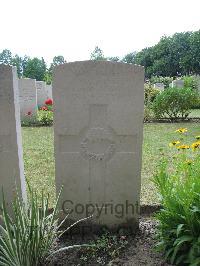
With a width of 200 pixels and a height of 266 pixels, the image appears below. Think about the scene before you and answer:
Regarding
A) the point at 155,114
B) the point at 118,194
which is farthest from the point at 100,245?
the point at 155,114

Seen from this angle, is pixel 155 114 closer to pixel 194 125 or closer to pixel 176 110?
pixel 176 110

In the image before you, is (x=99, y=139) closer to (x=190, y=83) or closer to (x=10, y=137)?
(x=10, y=137)

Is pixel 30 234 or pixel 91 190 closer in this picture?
pixel 30 234

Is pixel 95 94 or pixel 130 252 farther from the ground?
pixel 95 94

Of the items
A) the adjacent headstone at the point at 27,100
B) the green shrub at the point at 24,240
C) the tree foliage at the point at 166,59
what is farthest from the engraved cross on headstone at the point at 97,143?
the tree foliage at the point at 166,59

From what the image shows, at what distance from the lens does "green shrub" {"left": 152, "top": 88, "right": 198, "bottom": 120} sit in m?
13.0

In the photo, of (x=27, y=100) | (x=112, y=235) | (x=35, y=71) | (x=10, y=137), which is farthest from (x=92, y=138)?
(x=35, y=71)

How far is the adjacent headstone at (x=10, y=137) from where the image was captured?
3277mm

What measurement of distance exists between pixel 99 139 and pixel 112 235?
38.4 inches

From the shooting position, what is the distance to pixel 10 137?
133 inches

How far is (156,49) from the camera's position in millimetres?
60906

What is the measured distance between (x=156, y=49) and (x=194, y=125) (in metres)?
51.4

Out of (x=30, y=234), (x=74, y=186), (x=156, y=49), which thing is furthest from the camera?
(x=156, y=49)

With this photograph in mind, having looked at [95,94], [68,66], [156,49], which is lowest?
[95,94]
